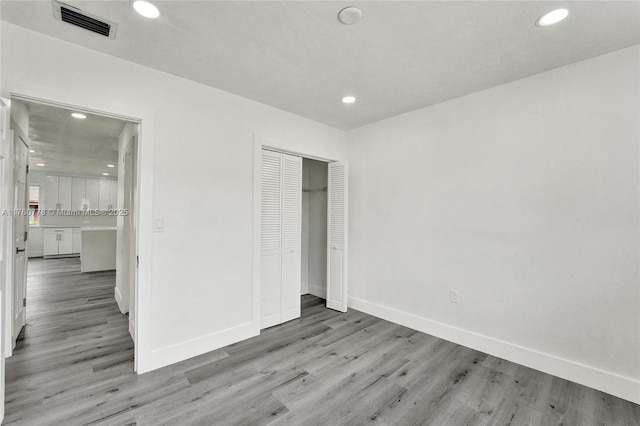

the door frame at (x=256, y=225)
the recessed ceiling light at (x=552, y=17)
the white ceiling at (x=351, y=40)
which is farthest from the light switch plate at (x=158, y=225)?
the recessed ceiling light at (x=552, y=17)

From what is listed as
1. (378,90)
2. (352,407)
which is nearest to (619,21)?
(378,90)

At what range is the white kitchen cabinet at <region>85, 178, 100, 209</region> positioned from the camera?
8789 mm

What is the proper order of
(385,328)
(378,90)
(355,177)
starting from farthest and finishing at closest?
(355,177) → (385,328) → (378,90)

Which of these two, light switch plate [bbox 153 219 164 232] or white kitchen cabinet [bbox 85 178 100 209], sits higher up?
white kitchen cabinet [bbox 85 178 100 209]

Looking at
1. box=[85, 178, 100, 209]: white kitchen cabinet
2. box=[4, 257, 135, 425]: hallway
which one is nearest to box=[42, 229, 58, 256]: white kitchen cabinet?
box=[85, 178, 100, 209]: white kitchen cabinet

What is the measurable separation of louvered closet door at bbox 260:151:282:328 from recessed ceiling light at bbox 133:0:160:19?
1689 millimetres

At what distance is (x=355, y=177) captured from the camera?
13.6ft

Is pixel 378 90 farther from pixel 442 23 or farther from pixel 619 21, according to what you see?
pixel 619 21

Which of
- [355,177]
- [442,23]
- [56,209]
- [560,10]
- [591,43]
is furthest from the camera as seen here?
[56,209]

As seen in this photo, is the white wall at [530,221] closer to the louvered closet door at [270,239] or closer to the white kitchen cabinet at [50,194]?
the louvered closet door at [270,239]

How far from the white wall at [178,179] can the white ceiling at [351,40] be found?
17 centimetres

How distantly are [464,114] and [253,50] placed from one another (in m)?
2.28

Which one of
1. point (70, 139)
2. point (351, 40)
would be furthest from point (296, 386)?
point (70, 139)

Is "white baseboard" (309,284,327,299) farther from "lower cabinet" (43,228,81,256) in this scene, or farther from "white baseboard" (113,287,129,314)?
"lower cabinet" (43,228,81,256)
